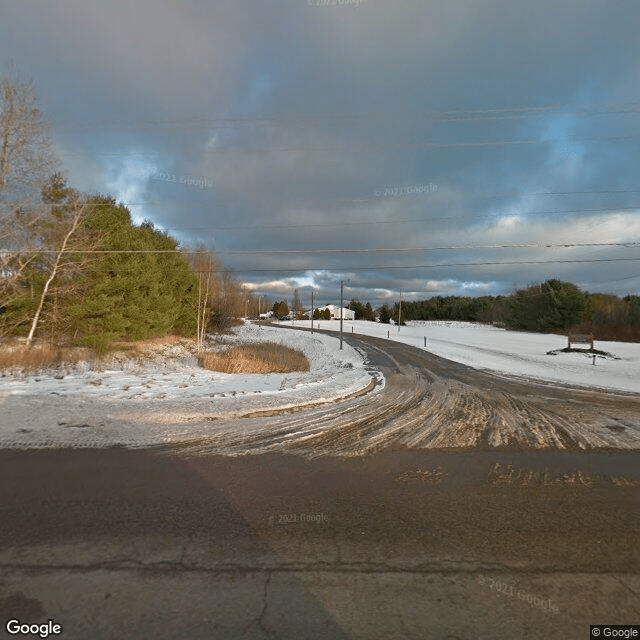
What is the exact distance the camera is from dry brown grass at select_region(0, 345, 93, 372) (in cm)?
1292

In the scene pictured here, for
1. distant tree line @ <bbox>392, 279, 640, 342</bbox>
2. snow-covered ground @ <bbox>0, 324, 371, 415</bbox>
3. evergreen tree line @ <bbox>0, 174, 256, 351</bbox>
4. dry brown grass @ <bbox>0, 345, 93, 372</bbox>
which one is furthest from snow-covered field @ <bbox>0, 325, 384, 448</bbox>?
distant tree line @ <bbox>392, 279, 640, 342</bbox>

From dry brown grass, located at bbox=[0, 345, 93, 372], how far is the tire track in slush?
1145 centimetres

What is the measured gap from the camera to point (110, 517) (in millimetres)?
3363

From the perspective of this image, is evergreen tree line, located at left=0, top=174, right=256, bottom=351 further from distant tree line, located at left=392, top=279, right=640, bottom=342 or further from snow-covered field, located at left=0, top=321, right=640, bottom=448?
distant tree line, located at left=392, top=279, right=640, bottom=342

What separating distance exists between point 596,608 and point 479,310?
324 ft

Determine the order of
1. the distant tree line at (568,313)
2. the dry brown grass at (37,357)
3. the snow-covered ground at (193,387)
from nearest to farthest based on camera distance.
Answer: the snow-covered ground at (193,387) < the dry brown grass at (37,357) < the distant tree line at (568,313)

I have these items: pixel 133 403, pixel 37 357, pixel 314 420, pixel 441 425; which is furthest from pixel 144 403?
pixel 37 357

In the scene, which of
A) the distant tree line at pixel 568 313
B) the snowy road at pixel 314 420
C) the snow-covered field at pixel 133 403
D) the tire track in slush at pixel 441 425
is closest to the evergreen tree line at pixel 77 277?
the snow-covered field at pixel 133 403

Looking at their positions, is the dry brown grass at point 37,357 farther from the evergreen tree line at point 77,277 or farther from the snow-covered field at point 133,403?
the snow-covered field at point 133,403

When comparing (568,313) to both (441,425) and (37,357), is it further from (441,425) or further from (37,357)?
(37,357)

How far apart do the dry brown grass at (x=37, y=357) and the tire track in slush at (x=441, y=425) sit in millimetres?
11450

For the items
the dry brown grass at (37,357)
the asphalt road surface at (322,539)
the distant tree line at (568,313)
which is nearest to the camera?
the asphalt road surface at (322,539)

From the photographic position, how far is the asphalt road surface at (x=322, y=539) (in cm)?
221

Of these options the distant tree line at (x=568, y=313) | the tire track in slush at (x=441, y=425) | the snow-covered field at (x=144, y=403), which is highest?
the distant tree line at (x=568, y=313)
